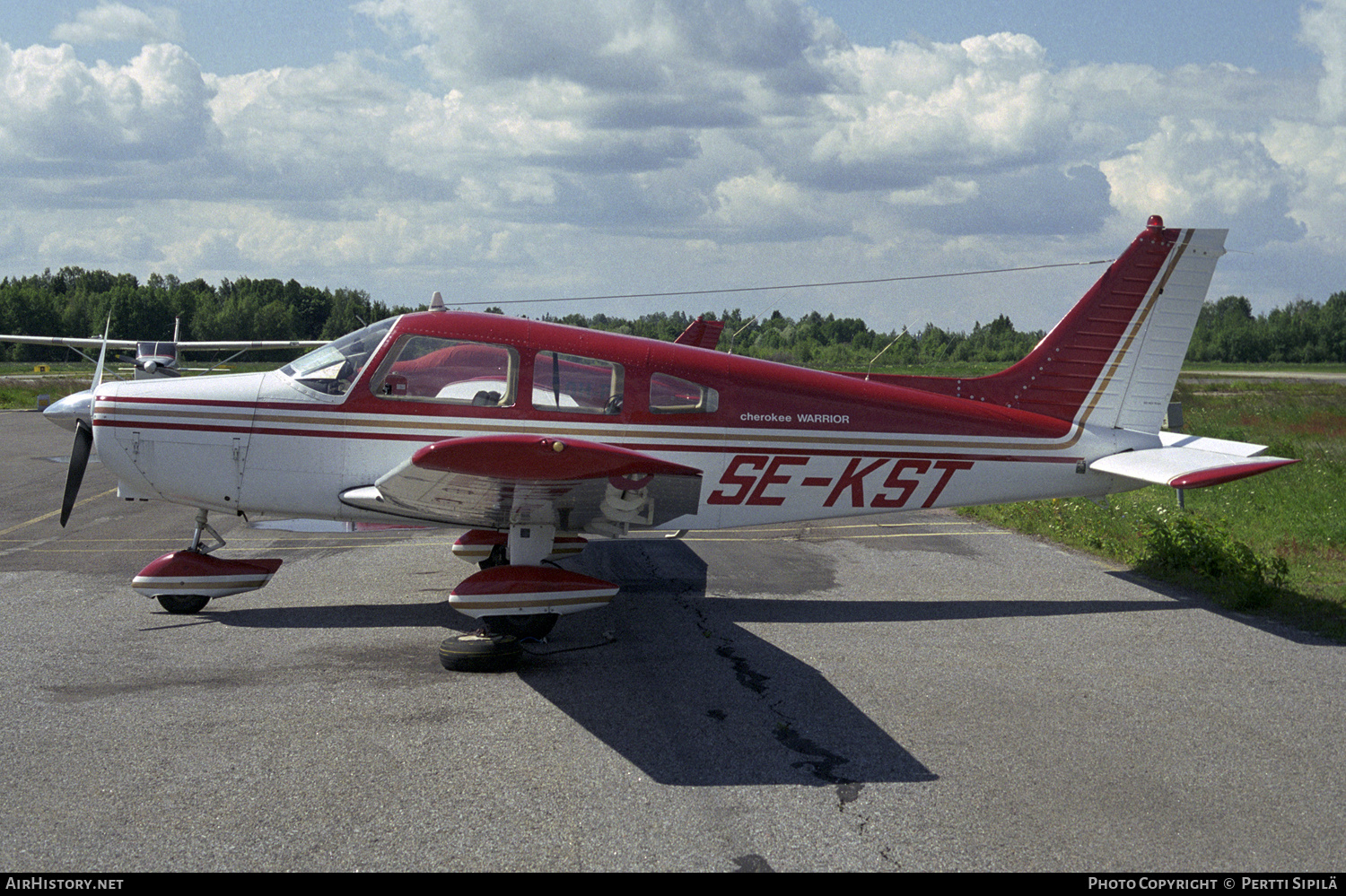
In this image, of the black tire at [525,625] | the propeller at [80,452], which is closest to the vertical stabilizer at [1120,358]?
the black tire at [525,625]

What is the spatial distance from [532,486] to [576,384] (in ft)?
5.14

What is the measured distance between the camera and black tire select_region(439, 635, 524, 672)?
242 inches

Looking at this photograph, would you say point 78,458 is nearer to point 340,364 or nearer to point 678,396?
point 340,364

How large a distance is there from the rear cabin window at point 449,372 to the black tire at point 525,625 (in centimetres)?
165

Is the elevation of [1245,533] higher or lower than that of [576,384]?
lower

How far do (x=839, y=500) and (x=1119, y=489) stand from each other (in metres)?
2.65

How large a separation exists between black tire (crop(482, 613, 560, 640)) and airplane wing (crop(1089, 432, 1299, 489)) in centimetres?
498

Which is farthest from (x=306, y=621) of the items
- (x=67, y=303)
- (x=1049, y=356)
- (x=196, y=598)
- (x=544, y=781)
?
(x=67, y=303)

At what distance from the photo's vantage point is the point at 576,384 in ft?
23.9

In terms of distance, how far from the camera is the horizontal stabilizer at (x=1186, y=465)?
736 centimetres

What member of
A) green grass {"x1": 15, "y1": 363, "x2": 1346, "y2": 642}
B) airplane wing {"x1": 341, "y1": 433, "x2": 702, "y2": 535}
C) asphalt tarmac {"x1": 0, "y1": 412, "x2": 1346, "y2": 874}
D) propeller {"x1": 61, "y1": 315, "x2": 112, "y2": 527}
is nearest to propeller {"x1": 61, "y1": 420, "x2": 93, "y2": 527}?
propeller {"x1": 61, "y1": 315, "x2": 112, "y2": 527}

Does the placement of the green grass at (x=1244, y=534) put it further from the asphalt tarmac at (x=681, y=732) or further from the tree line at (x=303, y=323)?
the tree line at (x=303, y=323)

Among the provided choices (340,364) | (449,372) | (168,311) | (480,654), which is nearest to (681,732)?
(480,654)
